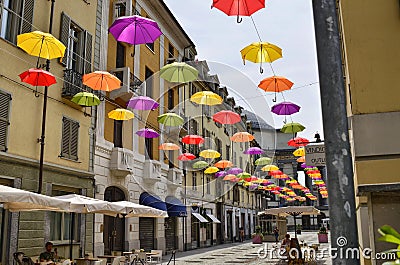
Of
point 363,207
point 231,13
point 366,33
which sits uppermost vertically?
point 231,13

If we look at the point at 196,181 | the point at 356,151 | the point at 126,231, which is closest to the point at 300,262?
the point at 126,231

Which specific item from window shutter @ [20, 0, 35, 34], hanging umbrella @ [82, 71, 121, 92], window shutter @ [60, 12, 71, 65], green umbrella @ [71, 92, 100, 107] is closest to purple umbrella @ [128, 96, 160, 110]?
green umbrella @ [71, 92, 100, 107]

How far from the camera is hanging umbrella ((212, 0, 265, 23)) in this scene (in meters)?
9.64

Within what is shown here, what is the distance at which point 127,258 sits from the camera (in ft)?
54.9

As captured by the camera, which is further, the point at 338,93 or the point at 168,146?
the point at 168,146

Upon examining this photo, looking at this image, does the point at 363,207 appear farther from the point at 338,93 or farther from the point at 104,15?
the point at 104,15

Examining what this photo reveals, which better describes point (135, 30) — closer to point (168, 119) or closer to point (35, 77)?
point (35, 77)

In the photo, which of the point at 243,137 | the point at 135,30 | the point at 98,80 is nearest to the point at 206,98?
the point at 98,80

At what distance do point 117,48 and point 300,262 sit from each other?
13634 millimetres

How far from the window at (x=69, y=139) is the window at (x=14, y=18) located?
382cm

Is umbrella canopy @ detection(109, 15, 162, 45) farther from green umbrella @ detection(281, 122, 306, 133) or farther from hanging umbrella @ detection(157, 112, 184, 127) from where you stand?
green umbrella @ detection(281, 122, 306, 133)

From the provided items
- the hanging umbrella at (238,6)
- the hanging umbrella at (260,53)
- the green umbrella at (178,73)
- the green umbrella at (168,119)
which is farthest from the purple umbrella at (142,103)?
the hanging umbrella at (238,6)

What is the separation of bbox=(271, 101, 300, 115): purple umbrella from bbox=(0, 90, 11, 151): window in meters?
10.5

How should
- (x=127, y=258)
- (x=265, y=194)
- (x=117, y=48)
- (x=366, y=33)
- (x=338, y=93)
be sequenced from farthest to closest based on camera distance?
(x=265, y=194) → (x=117, y=48) → (x=127, y=258) → (x=366, y=33) → (x=338, y=93)
